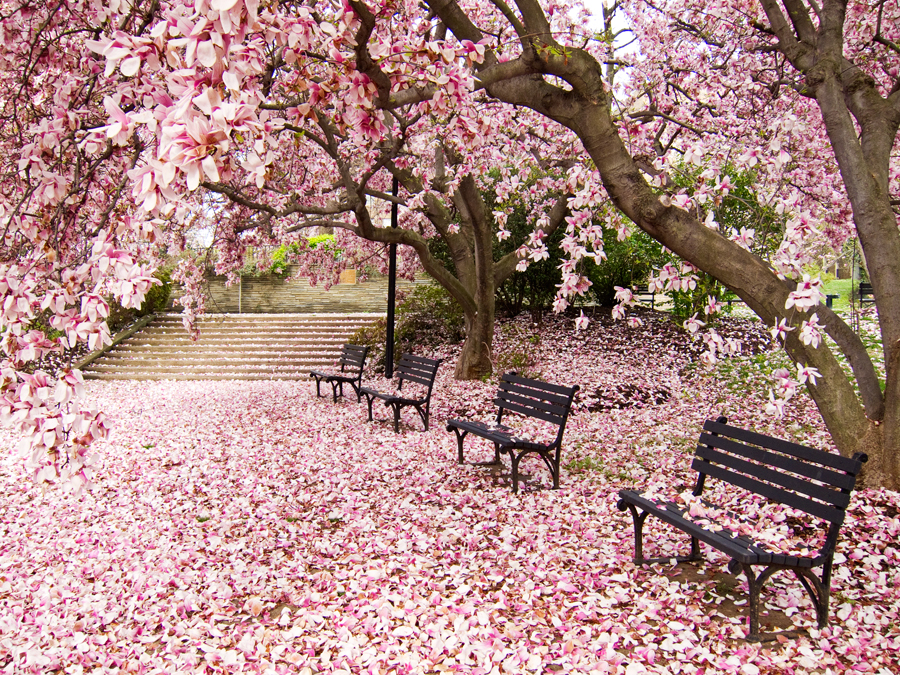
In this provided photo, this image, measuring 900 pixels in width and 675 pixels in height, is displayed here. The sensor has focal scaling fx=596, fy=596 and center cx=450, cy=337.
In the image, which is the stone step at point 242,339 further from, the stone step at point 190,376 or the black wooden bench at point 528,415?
the black wooden bench at point 528,415

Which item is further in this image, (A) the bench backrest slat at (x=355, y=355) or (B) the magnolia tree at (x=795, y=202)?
(A) the bench backrest slat at (x=355, y=355)

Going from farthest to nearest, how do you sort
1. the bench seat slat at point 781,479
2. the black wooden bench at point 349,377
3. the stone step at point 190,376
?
the stone step at point 190,376
the black wooden bench at point 349,377
the bench seat slat at point 781,479

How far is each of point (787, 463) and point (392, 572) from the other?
234 centimetres

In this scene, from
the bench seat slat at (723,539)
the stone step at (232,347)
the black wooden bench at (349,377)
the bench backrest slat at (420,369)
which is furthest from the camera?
the stone step at (232,347)

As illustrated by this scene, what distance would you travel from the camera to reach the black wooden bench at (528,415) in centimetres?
502

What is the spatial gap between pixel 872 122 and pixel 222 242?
31.2 ft

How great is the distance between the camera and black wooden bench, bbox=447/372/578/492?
502 centimetres

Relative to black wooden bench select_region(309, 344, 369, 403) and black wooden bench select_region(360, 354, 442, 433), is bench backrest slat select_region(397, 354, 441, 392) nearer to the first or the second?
black wooden bench select_region(360, 354, 442, 433)

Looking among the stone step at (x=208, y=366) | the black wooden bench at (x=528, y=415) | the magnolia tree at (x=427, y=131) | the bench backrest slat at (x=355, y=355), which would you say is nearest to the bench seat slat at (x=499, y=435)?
the black wooden bench at (x=528, y=415)

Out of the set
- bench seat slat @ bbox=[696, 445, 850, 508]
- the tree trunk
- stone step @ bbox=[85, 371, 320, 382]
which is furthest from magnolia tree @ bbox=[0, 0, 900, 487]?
stone step @ bbox=[85, 371, 320, 382]

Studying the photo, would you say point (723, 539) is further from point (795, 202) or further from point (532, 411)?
point (795, 202)

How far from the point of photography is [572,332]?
12.2 metres

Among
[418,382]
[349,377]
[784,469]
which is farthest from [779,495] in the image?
[349,377]

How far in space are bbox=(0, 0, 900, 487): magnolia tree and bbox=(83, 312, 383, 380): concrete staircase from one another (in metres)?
4.22
